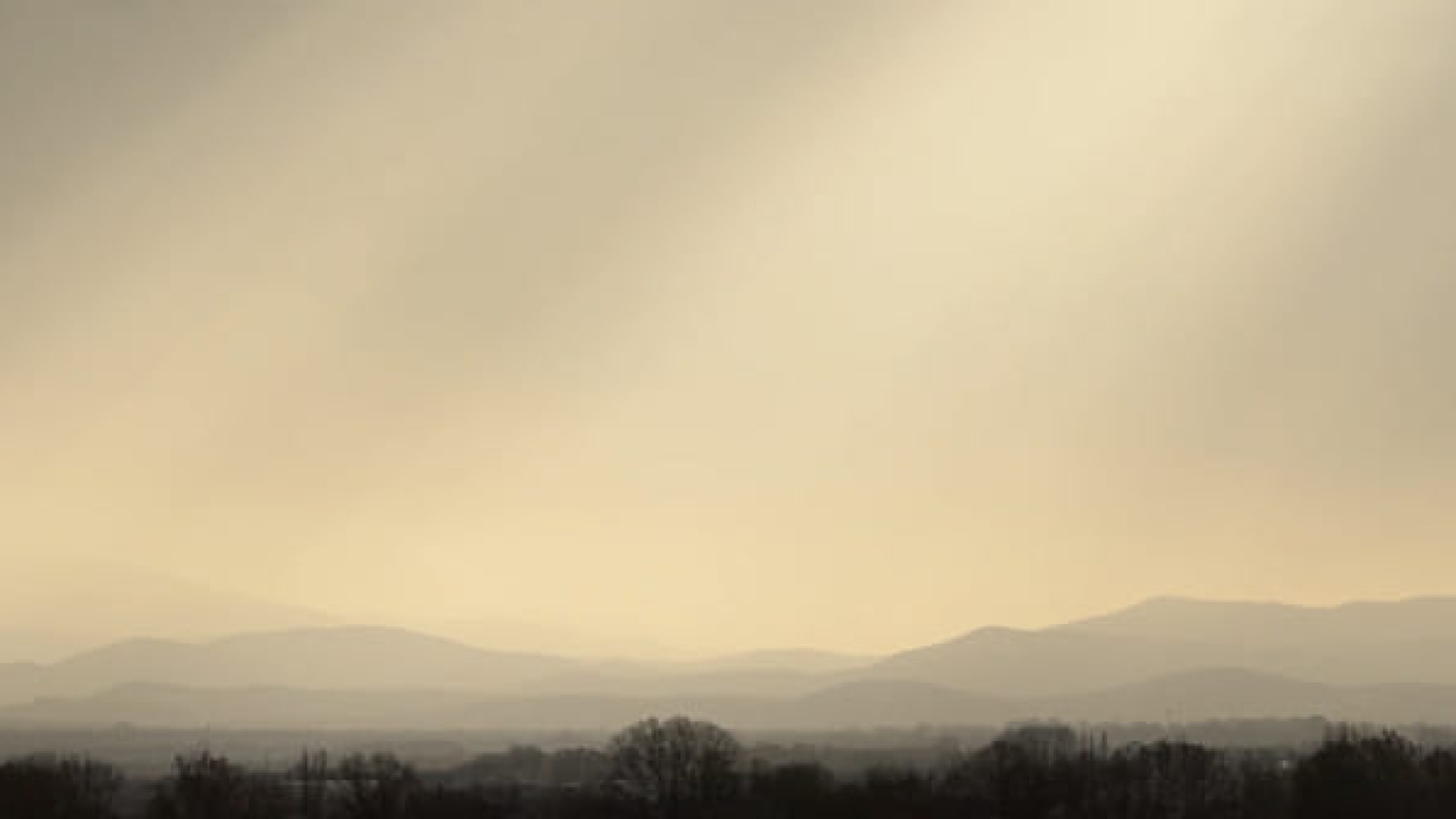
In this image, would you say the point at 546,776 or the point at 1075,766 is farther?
the point at 546,776

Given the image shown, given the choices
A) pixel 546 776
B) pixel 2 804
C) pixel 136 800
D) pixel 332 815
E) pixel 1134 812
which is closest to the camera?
pixel 2 804

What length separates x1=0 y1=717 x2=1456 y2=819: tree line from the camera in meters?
87.1

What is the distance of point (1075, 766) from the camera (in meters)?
100

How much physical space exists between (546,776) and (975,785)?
94.9 metres

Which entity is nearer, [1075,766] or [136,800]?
[1075,766]

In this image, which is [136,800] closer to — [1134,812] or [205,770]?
[205,770]

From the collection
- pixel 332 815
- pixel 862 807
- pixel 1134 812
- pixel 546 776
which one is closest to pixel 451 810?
pixel 332 815

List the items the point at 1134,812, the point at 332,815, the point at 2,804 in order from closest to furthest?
the point at 2,804, the point at 1134,812, the point at 332,815

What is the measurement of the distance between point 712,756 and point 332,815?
2277cm

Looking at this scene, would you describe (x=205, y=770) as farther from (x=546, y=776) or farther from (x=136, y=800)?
(x=546, y=776)

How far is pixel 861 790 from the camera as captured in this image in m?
103

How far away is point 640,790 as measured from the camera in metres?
101

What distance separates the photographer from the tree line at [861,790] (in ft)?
286

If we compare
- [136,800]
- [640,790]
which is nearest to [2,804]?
[640,790]
